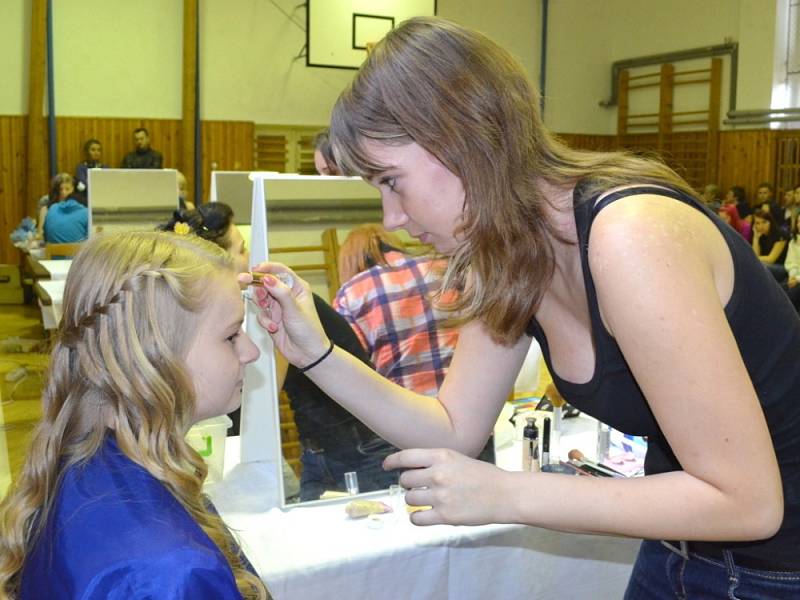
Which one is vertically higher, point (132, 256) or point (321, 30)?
point (321, 30)

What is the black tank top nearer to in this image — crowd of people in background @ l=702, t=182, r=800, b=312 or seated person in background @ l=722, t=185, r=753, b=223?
crowd of people in background @ l=702, t=182, r=800, b=312

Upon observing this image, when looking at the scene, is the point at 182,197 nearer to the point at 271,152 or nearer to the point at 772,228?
the point at 271,152

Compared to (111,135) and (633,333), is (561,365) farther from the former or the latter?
(111,135)

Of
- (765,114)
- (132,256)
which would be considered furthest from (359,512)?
(765,114)

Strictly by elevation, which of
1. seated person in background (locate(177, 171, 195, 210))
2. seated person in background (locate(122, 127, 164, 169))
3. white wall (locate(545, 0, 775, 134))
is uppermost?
white wall (locate(545, 0, 775, 134))

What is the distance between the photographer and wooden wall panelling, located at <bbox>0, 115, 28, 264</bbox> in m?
10.4

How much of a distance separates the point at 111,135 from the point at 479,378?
10334mm

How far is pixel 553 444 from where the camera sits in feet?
7.91

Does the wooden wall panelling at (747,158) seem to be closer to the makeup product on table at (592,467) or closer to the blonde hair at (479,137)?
the makeup product on table at (592,467)

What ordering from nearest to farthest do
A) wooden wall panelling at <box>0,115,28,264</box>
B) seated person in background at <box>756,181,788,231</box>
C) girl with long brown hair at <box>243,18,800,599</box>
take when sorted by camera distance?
girl with long brown hair at <box>243,18,800,599</box>, seated person in background at <box>756,181,788,231</box>, wooden wall panelling at <box>0,115,28,264</box>

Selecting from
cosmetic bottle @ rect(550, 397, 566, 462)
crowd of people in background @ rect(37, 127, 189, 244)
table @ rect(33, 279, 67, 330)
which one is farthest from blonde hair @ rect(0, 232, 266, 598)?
crowd of people in background @ rect(37, 127, 189, 244)

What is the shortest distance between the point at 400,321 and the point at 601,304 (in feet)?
4.36

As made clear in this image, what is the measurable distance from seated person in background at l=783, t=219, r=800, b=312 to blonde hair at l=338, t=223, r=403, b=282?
6396 mm

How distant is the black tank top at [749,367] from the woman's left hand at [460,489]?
21 centimetres
